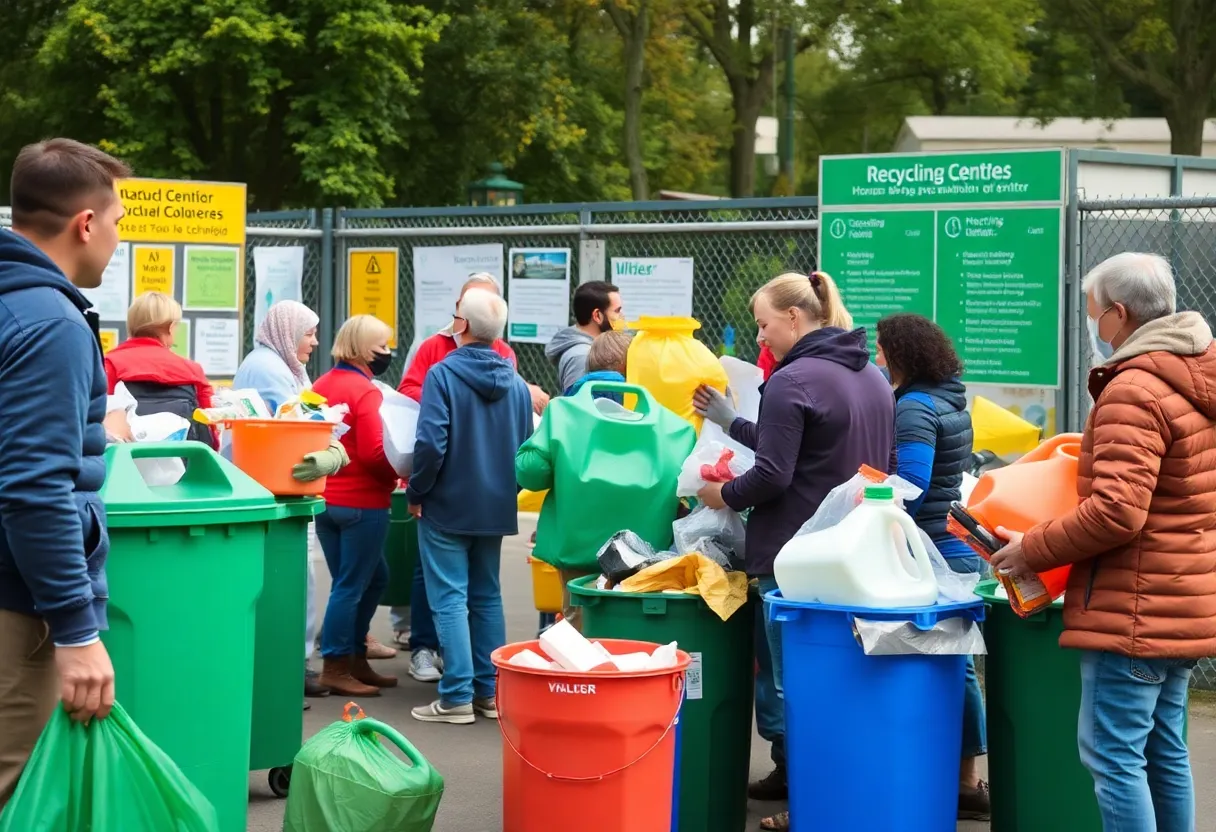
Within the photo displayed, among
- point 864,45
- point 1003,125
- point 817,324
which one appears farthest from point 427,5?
point 817,324

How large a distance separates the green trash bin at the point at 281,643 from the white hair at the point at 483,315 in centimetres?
152

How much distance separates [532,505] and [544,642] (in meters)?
3.06

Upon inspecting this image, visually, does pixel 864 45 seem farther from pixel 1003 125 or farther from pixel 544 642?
pixel 544 642

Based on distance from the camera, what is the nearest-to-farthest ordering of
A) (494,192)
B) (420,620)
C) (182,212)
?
(420,620) → (182,212) → (494,192)

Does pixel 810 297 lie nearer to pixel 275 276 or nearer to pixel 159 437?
pixel 159 437

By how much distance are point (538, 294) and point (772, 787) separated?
4.94m

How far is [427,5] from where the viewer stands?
85.8 ft

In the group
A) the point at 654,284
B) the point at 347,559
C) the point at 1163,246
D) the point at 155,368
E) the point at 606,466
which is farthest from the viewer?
the point at 654,284

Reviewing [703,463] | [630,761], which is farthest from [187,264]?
[630,761]

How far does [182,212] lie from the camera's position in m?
10.1

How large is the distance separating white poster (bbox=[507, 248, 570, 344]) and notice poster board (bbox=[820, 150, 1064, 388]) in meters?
2.23

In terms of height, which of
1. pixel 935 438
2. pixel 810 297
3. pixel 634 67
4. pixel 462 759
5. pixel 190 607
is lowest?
pixel 462 759

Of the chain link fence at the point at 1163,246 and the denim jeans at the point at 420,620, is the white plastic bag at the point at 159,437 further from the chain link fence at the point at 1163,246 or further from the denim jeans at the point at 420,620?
the chain link fence at the point at 1163,246

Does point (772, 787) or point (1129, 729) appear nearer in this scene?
point (1129, 729)
